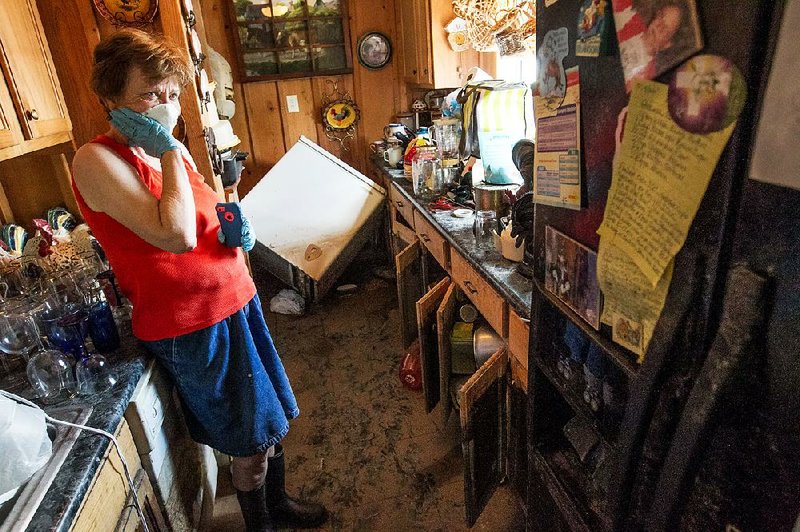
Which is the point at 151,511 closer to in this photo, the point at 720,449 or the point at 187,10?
the point at 720,449

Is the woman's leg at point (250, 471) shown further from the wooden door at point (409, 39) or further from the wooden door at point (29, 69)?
the wooden door at point (409, 39)

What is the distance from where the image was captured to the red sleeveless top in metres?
1.13

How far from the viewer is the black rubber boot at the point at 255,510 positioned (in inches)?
59.7

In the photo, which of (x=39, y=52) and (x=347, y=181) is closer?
(x=39, y=52)

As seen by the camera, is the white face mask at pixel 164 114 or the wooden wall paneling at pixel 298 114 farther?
the wooden wall paneling at pixel 298 114

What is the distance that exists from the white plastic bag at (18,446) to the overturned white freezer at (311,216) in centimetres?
210

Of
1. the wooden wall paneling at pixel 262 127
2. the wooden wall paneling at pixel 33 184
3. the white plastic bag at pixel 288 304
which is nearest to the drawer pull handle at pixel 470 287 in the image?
the white plastic bag at pixel 288 304

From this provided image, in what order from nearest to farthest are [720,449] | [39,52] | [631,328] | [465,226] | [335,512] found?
[720,449] < [631,328] < [39,52] < [335,512] < [465,226]

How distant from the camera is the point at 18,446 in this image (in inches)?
32.4

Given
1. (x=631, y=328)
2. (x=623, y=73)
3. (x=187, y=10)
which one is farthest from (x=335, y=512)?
(x=187, y=10)

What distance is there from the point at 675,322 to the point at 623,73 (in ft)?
1.14

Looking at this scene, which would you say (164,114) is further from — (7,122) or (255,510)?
(255,510)

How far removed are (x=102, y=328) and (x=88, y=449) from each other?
0.44m

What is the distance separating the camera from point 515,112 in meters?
2.05
